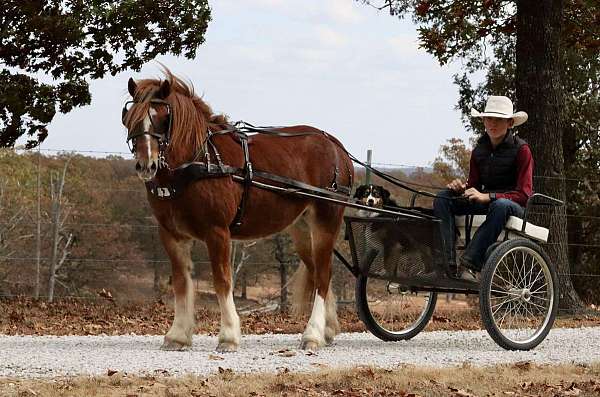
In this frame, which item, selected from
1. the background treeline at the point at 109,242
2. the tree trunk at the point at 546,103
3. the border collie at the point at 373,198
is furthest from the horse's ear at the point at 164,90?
the background treeline at the point at 109,242

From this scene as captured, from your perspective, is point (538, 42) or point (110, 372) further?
point (538, 42)

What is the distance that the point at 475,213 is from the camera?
9758 millimetres

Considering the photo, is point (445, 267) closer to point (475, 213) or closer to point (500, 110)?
point (475, 213)

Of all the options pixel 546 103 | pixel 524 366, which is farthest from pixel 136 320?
pixel 546 103

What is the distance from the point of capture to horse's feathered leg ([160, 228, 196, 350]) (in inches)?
359

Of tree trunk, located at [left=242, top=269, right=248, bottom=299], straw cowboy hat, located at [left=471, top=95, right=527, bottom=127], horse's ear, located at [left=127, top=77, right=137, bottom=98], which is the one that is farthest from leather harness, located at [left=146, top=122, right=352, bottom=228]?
tree trunk, located at [left=242, top=269, right=248, bottom=299]

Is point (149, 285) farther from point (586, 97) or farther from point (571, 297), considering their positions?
point (571, 297)

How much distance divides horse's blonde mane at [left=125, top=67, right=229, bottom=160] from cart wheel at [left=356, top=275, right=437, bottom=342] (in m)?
2.31

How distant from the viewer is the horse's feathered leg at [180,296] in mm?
9125

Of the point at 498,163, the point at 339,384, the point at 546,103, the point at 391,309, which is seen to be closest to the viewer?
the point at 339,384

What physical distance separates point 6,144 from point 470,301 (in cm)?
1720

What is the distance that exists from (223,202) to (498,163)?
2655 mm

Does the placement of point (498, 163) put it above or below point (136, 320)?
above

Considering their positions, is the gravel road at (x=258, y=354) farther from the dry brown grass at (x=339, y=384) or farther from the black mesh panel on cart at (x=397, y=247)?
the black mesh panel on cart at (x=397, y=247)
